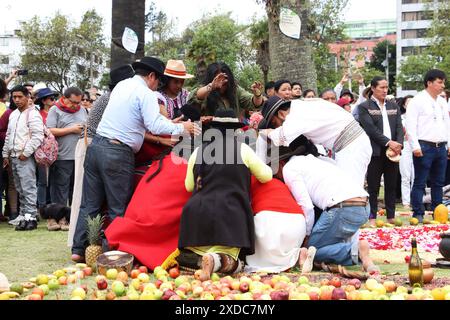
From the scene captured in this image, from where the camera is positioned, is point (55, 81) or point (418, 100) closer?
point (418, 100)

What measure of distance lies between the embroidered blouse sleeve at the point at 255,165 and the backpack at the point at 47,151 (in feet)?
15.5

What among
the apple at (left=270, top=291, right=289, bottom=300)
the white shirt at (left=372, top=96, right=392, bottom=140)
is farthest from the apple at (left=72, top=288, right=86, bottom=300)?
the white shirt at (left=372, top=96, right=392, bottom=140)

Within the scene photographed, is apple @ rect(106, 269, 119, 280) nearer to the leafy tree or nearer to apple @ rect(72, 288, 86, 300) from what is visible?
apple @ rect(72, 288, 86, 300)

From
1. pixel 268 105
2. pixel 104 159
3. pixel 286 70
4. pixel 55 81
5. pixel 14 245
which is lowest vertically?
pixel 14 245

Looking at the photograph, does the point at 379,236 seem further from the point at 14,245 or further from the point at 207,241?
the point at 14,245

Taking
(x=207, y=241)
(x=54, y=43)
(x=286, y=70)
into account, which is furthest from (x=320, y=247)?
(x=54, y=43)

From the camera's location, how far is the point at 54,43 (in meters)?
54.4

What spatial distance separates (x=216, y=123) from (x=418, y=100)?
5.35 meters

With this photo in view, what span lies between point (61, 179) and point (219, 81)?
155 inches

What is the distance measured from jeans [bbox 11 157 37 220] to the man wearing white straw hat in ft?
10.8

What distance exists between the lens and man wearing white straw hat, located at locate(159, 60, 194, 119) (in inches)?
326
